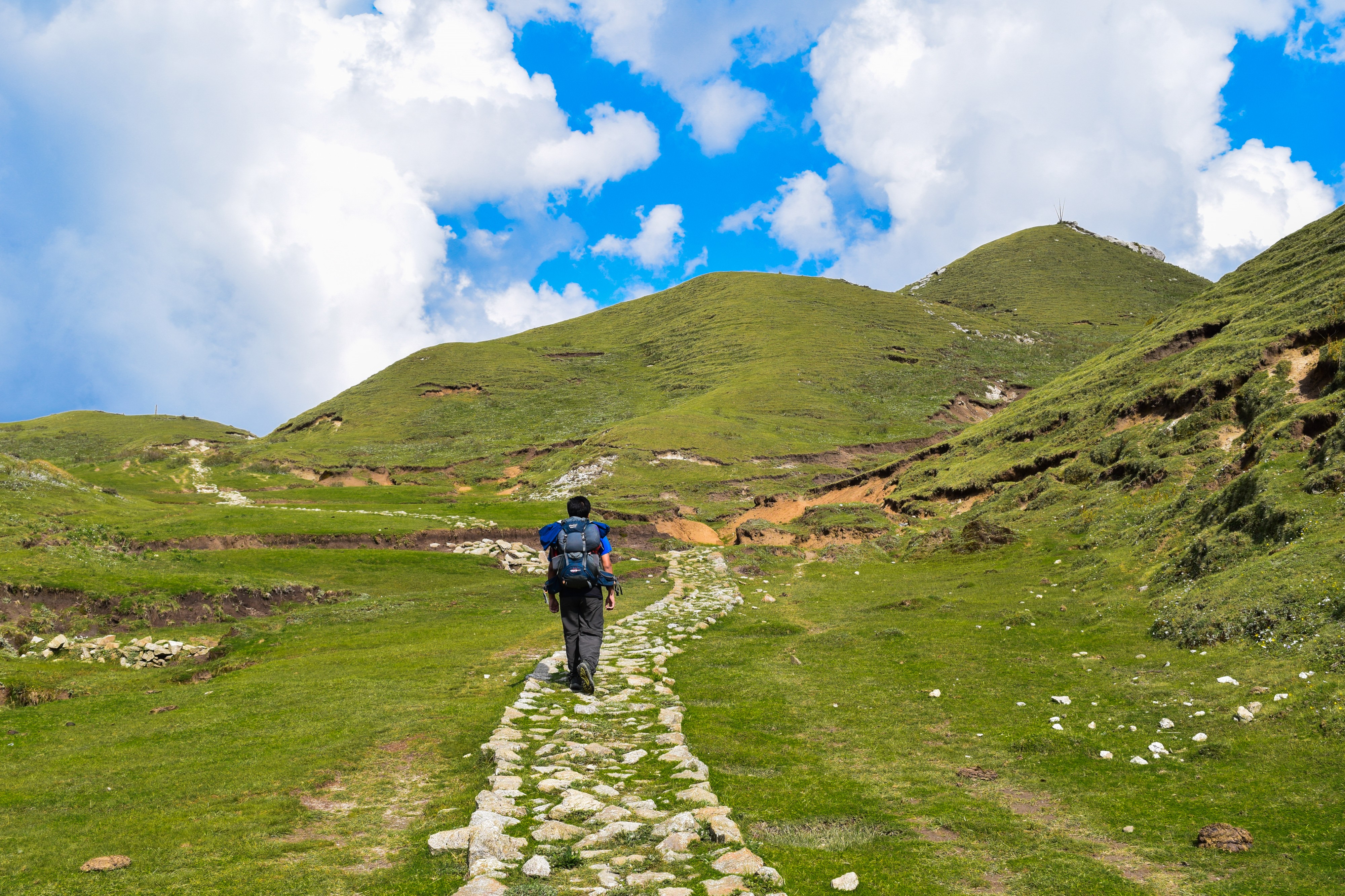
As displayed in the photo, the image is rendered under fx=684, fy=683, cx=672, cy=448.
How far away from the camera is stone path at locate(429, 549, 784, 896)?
6336mm

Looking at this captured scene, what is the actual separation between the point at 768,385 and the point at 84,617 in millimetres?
130046

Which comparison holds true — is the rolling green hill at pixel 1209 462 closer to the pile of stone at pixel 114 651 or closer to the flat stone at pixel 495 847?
the flat stone at pixel 495 847

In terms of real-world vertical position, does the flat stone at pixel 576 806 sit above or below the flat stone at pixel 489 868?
below

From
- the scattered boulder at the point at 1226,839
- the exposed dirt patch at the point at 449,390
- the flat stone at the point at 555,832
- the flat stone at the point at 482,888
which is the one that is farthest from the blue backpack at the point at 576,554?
the exposed dirt patch at the point at 449,390

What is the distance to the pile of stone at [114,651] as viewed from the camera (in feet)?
61.7

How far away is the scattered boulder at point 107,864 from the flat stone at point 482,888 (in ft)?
12.0

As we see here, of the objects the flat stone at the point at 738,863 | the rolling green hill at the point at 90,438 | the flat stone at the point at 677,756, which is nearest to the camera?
the flat stone at the point at 738,863

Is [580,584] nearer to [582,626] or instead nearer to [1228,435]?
[582,626]

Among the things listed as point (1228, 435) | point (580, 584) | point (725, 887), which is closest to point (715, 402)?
point (1228, 435)

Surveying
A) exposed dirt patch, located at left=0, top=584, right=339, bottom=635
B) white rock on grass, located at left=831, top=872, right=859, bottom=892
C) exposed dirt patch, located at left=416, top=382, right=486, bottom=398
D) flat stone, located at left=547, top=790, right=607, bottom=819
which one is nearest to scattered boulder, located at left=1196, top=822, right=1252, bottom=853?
white rock on grass, located at left=831, top=872, right=859, bottom=892

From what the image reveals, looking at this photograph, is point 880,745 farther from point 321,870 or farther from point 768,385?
point 768,385

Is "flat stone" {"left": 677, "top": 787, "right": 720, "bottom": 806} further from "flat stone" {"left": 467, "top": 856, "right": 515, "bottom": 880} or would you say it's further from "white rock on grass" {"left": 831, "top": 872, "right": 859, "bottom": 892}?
"flat stone" {"left": 467, "top": 856, "right": 515, "bottom": 880}

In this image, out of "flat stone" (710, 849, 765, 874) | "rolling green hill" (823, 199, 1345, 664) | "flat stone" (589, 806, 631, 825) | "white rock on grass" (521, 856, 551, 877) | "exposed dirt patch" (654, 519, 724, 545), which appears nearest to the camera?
"flat stone" (710, 849, 765, 874)

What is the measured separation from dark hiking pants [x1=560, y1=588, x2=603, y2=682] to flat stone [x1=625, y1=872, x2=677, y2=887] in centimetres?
774
